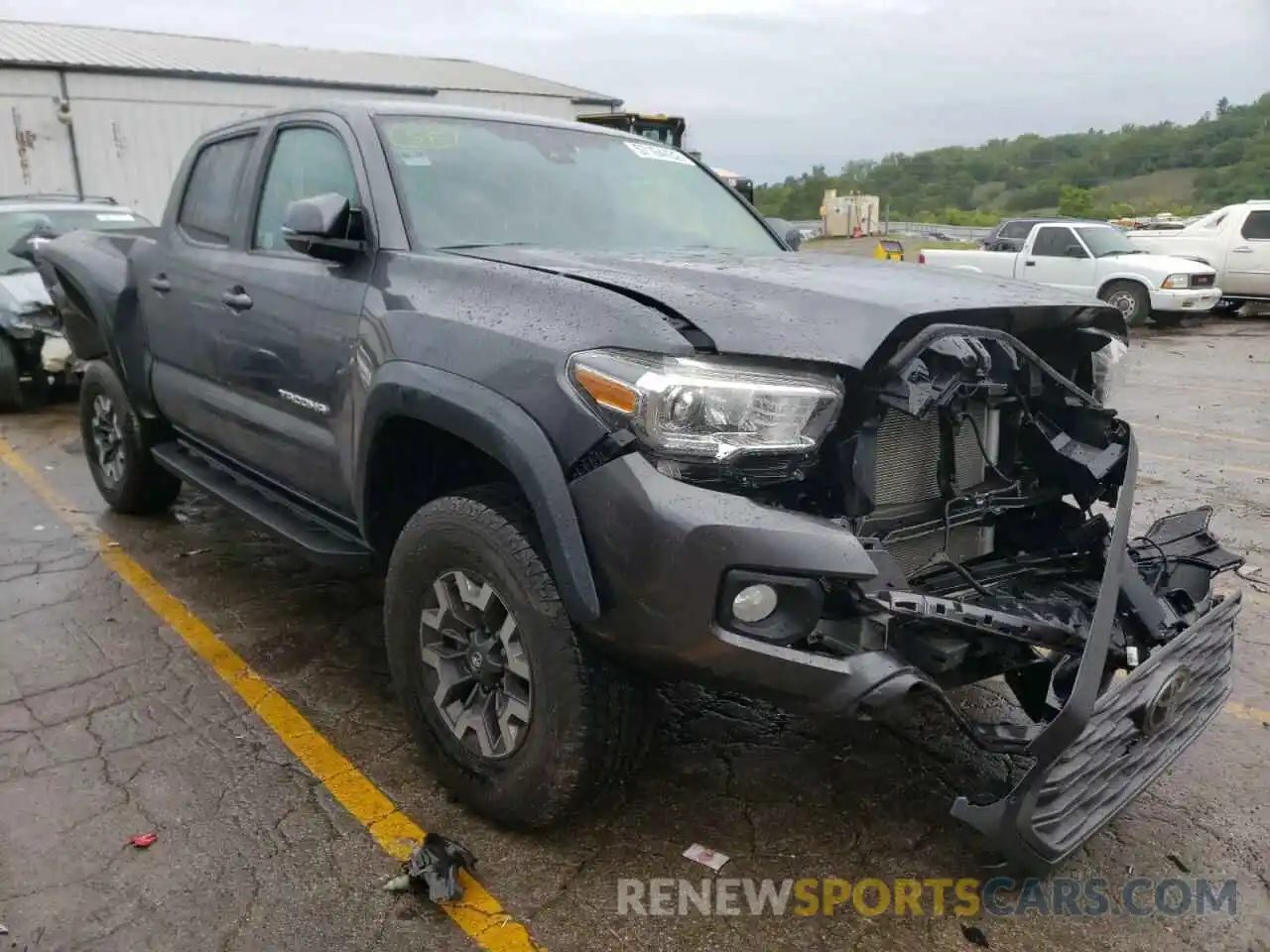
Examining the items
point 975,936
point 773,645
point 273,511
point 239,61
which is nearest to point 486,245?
point 273,511

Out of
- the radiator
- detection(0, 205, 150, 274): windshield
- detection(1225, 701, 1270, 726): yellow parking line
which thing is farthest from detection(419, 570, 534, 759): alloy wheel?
detection(0, 205, 150, 274): windshield

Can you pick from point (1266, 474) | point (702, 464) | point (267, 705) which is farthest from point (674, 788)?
point (1266, 474)

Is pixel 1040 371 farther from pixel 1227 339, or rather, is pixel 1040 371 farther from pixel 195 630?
pixel 1227 339

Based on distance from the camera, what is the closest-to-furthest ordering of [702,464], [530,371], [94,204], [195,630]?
[702,464]
[530,371]
[195,630]
[94,204]

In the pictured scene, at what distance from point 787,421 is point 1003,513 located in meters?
1.09

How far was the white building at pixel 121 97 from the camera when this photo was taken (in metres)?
19.1

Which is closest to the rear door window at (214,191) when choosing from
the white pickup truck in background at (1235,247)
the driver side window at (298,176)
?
the driver side window at (298,176)

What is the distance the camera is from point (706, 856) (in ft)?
8.98

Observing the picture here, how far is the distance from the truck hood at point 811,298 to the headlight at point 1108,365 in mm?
64

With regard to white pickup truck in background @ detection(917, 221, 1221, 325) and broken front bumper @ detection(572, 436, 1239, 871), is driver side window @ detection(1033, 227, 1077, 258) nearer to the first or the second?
white pickup truck in background @ detection(917, 221, 1221, 325)

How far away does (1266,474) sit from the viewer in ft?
22.6

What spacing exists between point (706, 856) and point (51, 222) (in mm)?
9005

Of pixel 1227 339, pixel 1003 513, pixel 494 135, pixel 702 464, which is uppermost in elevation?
pixel 494 135

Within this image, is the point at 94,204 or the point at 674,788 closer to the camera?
the point at 674,788
